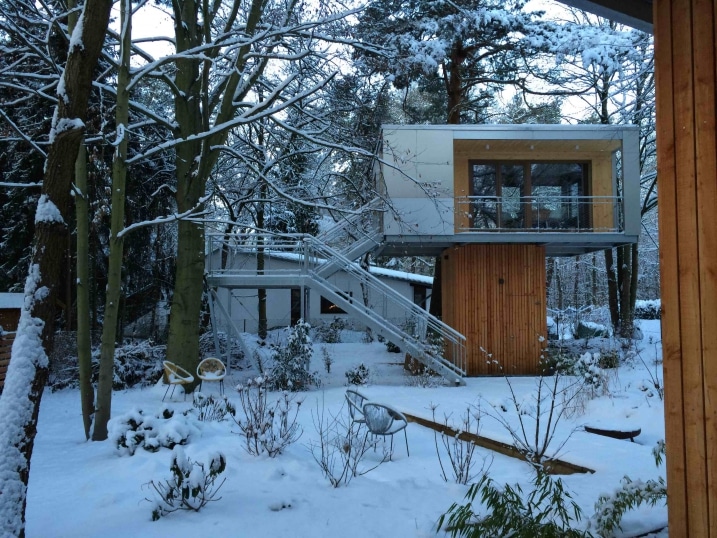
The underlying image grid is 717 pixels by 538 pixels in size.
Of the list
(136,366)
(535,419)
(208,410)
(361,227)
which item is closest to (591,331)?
(361,227)

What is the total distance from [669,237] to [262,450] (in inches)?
172

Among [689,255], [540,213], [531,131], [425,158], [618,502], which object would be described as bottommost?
[618,502]

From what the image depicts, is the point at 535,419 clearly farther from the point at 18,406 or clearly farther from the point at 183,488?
the point at 18,406

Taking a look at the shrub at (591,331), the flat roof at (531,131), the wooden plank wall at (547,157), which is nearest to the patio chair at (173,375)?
the flat roof at (531,131)

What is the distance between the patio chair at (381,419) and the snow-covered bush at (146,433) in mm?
1840

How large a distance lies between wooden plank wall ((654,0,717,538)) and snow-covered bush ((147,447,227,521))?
2966mm

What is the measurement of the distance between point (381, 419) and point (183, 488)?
9.18 ft

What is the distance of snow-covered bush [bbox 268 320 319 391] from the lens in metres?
13.0

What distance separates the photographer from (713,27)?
255cm

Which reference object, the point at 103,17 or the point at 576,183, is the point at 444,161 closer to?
the point at 576,183

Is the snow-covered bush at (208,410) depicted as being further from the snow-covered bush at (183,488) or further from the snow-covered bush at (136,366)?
the snow-covered bush at (136,366)

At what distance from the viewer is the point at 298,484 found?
507 cm

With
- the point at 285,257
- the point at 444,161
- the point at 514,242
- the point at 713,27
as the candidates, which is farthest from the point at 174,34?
the point at 285,257

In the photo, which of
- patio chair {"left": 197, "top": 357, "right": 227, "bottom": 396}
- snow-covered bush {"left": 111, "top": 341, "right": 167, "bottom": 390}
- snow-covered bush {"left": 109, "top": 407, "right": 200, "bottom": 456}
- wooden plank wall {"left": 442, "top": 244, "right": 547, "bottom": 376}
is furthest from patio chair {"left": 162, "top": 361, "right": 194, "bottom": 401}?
wooden plank wall {"left": 442, "top": 244, "right": 547, "bottom": 376}
